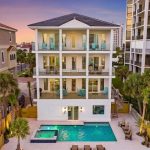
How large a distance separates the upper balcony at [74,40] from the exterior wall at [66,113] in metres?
6.73

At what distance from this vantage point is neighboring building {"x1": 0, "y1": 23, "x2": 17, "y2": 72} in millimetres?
33116

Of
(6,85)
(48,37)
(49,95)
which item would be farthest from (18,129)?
(48,37)

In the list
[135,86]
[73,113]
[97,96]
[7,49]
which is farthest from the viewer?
[7,49]

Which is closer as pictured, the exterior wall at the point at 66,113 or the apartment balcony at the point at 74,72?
the exterior wall at the point at 66,113

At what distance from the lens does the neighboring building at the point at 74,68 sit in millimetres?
28203

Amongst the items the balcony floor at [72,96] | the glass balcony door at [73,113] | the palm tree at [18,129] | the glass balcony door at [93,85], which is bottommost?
the glass balcony door at [73,113]

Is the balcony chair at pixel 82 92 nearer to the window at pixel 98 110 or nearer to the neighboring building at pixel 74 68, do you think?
the neighboring building at pixel 74 68

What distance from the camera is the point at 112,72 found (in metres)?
29.0

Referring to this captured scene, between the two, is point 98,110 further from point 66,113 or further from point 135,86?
point 135,86

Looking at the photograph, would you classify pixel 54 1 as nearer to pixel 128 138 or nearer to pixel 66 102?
pixel 66 102

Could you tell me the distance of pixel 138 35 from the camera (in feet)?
171

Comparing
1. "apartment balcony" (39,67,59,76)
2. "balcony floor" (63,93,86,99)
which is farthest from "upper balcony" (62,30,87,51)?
"balcony floor" (63,93,86,99)

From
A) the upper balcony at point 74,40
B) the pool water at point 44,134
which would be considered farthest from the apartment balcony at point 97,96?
the pool water at point 44,134

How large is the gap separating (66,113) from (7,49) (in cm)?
1398
